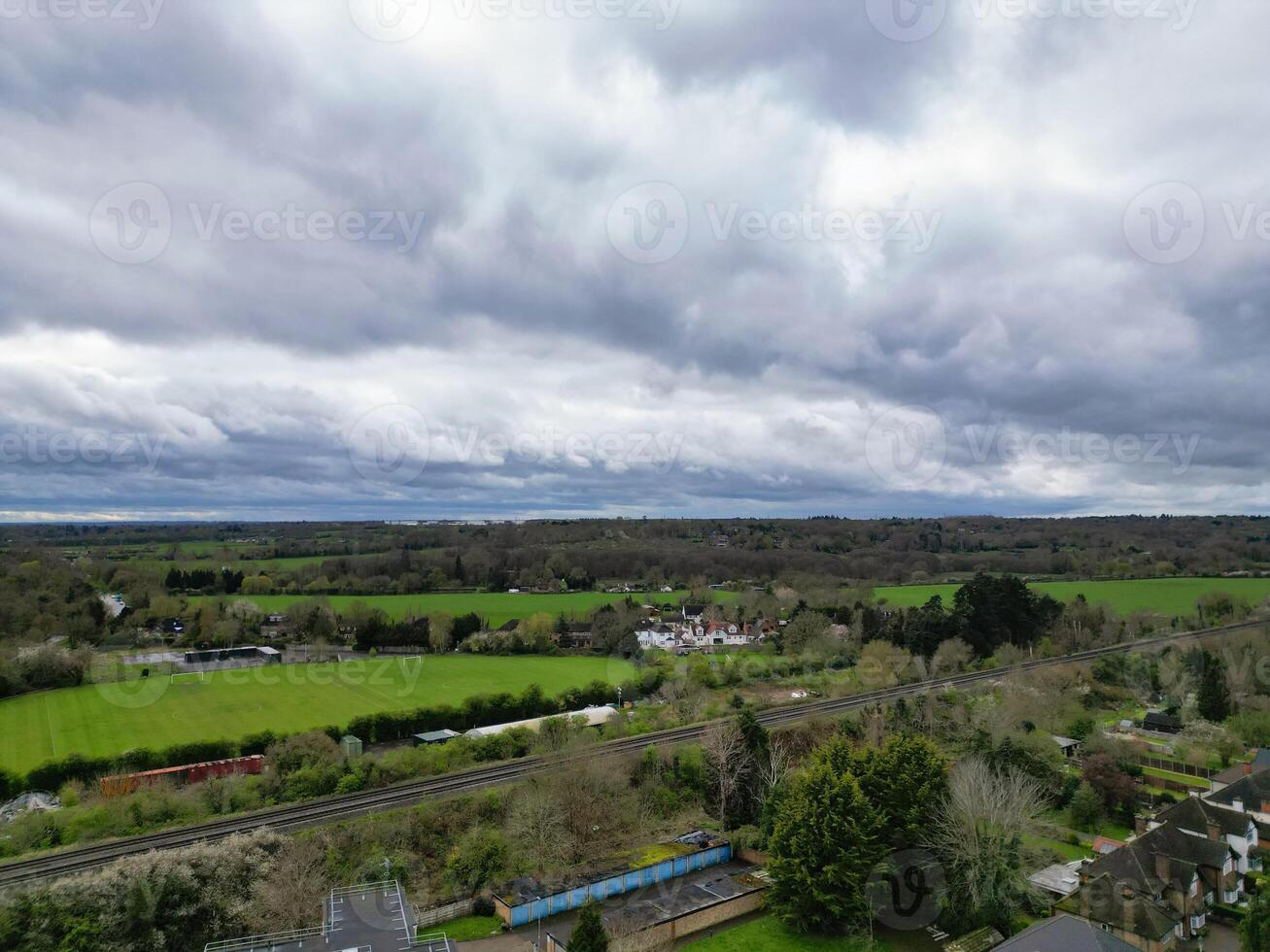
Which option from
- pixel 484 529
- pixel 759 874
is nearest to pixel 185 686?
pixel 759 874

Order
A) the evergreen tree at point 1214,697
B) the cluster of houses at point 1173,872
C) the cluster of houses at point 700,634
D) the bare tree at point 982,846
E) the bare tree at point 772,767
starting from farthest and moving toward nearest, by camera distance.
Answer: the cluster of houses at point 700,634
the evergreen tree at point 1214,697
the bare tree at point 772,767
the bare tree at point 982,846
the cluster of houses at point 1173,872

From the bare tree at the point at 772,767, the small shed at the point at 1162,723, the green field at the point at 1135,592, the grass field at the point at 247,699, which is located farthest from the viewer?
the green field at the point at 1135,592

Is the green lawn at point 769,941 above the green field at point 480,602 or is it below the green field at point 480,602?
below

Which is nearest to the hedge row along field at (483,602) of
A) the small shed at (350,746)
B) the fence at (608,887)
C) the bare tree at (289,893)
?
the small shed at (350,746)

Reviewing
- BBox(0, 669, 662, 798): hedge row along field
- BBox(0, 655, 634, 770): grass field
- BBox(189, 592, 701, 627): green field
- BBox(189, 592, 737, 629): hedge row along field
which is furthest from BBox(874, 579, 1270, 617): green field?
BBox(0, 655, 634, 770): grass field

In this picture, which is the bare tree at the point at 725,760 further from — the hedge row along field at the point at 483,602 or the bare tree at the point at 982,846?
the hedge row along field at the point at 483,602
